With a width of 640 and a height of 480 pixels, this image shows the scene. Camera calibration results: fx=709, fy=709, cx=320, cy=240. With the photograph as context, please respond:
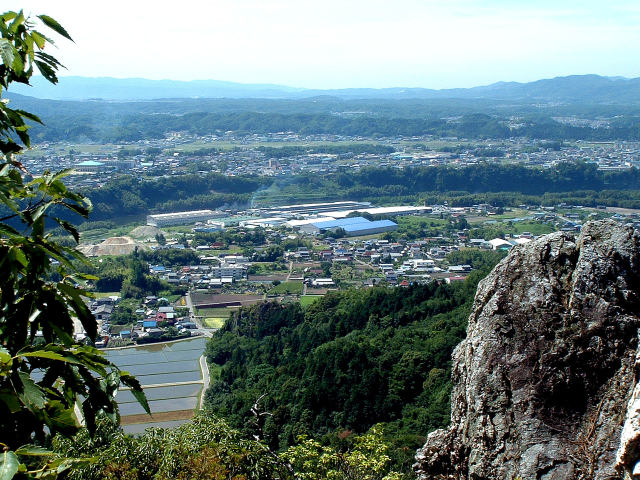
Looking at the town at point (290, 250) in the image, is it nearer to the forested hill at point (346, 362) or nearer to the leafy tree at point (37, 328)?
the forested hill at point (346, 362)

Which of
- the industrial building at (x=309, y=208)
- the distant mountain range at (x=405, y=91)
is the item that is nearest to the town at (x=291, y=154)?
the industrial building at (x=309, y=208)

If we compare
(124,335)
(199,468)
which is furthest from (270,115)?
(199,468)

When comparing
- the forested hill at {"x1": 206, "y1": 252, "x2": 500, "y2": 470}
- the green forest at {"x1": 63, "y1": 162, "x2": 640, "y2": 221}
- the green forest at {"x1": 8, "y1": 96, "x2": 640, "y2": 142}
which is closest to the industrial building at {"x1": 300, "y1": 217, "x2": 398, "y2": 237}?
the green forest at {"x1": 63, "y1": 162, "x2": 640, "y2": 221}

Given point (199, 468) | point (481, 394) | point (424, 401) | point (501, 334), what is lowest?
point (424, 401)

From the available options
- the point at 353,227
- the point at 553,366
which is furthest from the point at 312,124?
the point at 553,366

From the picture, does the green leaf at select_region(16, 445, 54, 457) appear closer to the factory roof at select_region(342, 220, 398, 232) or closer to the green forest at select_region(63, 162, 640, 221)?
the factory roof at select_region(342, 220, 398, 232)

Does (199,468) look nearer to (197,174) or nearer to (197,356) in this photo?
(197,356)
